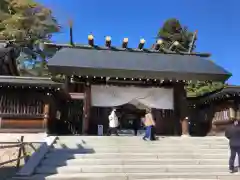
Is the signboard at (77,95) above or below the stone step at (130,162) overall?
above

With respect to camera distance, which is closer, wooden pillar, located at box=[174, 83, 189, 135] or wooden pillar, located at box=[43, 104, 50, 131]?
wooden pillar, located at box=[43, 104, 50, 131]

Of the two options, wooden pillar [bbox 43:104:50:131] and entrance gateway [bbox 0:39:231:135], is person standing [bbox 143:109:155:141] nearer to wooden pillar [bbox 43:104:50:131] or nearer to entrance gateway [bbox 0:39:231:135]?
entrance gateway [bbox 0:39:231:135]

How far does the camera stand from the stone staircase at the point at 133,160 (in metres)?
8.80

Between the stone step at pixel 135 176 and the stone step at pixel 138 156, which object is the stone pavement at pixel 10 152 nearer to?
the stone step at pixel 138 156

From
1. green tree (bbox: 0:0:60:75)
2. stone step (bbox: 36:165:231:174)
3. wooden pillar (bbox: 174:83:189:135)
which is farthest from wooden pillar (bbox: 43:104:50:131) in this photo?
green tree (bbox: 0:0:60:75)

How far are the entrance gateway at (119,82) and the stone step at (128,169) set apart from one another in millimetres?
5983

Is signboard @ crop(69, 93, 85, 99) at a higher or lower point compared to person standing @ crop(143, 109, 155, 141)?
higher

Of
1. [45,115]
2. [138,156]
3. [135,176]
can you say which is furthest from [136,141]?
[45,115]

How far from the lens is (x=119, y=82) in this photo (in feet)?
53.4

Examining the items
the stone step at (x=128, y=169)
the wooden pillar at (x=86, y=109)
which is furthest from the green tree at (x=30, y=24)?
the stone step at (x=128, y=169)

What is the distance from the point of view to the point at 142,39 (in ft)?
54.4

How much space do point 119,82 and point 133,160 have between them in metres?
6.79

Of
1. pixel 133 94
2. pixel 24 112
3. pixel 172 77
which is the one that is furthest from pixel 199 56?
pixel 24 112

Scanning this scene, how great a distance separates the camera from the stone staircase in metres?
8.80
